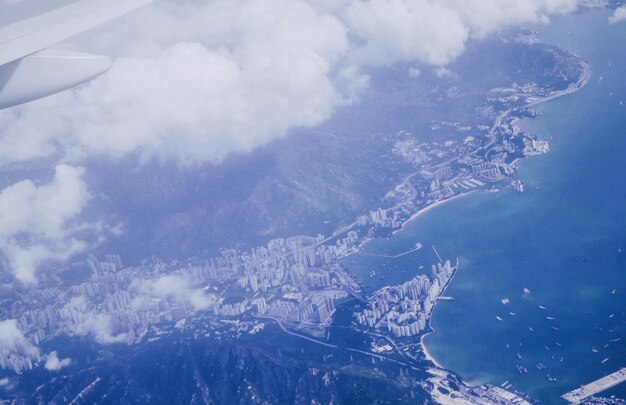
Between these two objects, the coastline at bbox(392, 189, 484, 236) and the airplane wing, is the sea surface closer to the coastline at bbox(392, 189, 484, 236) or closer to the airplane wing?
the coastline at bbox(392, 189, 484, 236)

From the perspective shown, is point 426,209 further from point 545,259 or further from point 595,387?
point 595,387

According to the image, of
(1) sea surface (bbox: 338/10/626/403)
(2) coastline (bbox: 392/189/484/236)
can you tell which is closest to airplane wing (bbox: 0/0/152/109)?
(1) sea surface (bbox: 338/10/626/403)

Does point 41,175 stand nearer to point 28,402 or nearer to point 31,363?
point 31,363

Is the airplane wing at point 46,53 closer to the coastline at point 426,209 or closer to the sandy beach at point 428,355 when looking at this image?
the sandy beach at point 428,355

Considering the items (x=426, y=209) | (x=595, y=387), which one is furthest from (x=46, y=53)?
(x=426, y=209)

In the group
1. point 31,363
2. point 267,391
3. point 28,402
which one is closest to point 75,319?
point 31,363

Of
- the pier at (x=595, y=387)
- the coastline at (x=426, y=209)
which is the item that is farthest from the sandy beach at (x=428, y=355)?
the coastline at (x=426, y=209)

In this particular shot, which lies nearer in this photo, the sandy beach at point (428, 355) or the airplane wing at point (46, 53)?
the airplane wing at point (46, 53)
